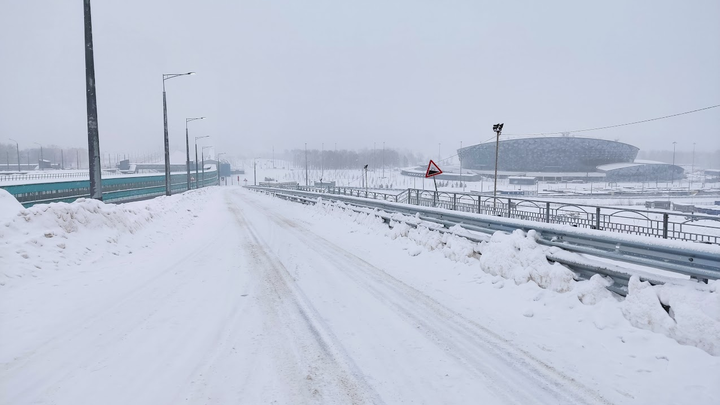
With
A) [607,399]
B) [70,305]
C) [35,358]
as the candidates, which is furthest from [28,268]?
[607,399]

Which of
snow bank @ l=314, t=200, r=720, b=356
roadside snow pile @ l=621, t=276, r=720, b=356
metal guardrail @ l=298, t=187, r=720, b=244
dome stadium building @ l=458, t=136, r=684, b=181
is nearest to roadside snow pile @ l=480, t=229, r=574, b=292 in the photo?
snow bank @ l=314, t=200, r=720, b=356

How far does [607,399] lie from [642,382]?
634 millimetres

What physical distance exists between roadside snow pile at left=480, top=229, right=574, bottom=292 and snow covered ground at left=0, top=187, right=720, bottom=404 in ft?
0.10

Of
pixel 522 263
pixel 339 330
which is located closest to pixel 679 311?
pixel 522 263

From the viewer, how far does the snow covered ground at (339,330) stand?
3908mm

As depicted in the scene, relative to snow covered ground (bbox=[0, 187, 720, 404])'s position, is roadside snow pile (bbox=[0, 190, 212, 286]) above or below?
above

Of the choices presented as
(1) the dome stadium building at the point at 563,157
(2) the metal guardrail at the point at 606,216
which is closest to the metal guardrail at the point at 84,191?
(2) the metal guardrail at the point at 606,216

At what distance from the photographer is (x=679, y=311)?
484 cm

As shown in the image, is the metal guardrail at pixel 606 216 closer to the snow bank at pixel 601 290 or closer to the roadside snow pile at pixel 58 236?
the snow bank at pixel 601 290

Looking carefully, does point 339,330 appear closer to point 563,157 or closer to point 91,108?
point 91,108

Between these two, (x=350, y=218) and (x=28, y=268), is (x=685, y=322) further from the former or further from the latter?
(x=350, y=218)

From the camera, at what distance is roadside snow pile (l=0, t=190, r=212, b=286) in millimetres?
7785

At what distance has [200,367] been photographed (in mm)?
4285

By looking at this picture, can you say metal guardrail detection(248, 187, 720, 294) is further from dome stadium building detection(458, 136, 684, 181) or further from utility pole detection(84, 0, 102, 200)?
dome stadium building detection(458, 136, 684, 181)
